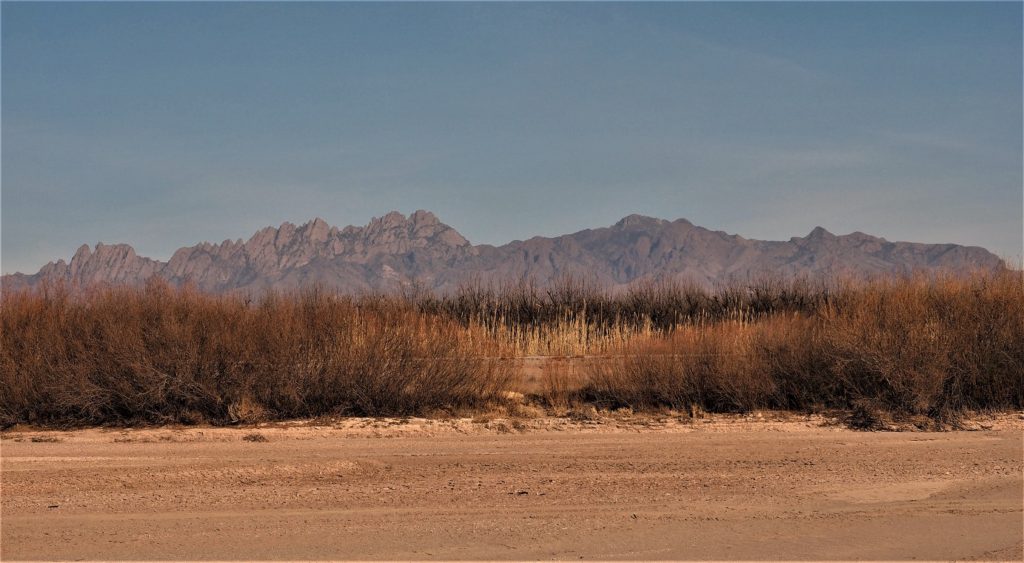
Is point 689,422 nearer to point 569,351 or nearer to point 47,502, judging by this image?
point 569,351

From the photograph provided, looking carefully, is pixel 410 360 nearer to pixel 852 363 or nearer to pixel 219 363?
pixel 219 363

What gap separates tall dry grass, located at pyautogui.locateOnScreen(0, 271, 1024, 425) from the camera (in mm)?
16688

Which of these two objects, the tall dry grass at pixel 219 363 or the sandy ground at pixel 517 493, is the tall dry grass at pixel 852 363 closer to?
the sandy ground at pixel 517 493

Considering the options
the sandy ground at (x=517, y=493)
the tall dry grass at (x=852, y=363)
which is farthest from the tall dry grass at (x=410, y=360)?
the sandy ground at (x=517, y=493)

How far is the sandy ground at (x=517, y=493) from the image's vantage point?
29.1ft

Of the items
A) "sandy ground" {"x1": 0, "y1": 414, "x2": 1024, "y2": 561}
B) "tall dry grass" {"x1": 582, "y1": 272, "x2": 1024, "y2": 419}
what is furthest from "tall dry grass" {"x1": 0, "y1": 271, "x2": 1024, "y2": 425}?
"sandy ground" {"x1": 0, "y1": 414, "x2": 1024, "y2": 561}

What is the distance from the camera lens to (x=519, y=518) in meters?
9.73

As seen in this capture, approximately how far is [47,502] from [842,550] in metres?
8.14

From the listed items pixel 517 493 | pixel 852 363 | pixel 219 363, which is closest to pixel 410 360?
pixel 219 363

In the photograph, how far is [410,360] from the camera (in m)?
17.6

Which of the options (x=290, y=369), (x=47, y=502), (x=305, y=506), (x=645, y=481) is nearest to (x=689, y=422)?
(x=645, y=481)

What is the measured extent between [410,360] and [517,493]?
7006 mm

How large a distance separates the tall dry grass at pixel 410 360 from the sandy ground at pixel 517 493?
1146mm

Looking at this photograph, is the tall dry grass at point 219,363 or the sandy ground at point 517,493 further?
the tall dry grass at point 219,363
